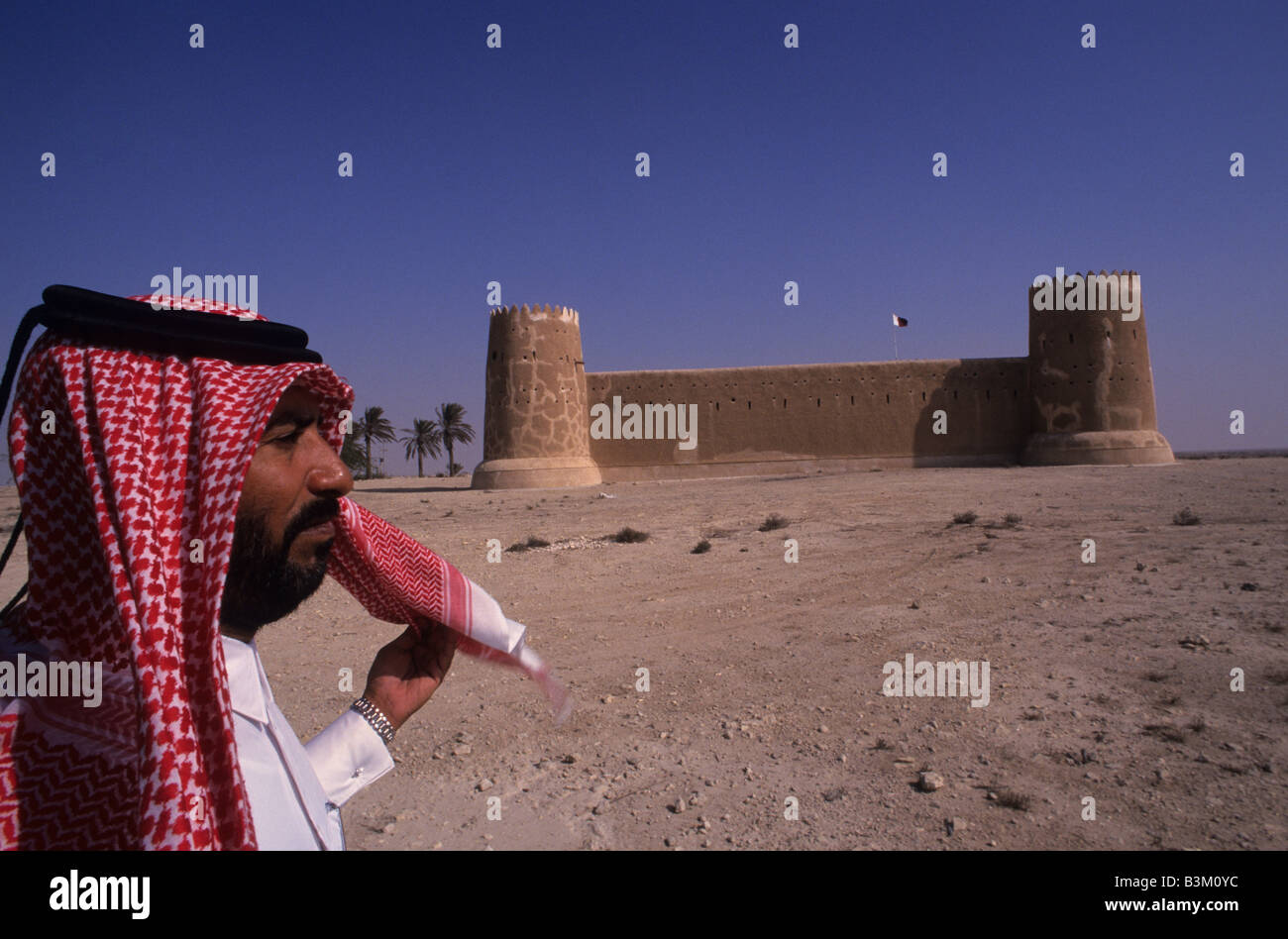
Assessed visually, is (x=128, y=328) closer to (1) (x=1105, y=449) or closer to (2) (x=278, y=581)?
(2) (x=278, y=581)

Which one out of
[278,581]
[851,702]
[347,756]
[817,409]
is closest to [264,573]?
[278,581]

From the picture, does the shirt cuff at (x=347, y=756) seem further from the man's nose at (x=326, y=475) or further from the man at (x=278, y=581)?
the man's nose at (x=326, y=475)

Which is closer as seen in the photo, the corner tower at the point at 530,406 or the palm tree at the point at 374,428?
the corner tower at the point at 530,406

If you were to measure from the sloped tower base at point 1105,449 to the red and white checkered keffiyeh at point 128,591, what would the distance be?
23.1m

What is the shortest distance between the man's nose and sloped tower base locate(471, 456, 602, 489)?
66.7ft

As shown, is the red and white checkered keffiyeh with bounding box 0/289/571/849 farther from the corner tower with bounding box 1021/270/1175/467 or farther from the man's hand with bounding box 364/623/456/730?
the corner tower with bounding box 1021/270/1175/467

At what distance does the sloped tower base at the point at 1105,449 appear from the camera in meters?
20.8

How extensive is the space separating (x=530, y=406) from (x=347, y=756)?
20986 millimetres

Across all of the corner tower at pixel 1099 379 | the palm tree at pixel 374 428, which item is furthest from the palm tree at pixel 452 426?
the corner tower at pixel 1099 379

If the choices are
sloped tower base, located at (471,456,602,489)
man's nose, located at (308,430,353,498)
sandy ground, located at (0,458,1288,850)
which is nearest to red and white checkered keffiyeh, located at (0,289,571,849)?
Result: man's nose, located at (308,430,353,498)

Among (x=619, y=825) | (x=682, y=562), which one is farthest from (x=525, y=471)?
(x=619, y=825)

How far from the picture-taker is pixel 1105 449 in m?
20.8
